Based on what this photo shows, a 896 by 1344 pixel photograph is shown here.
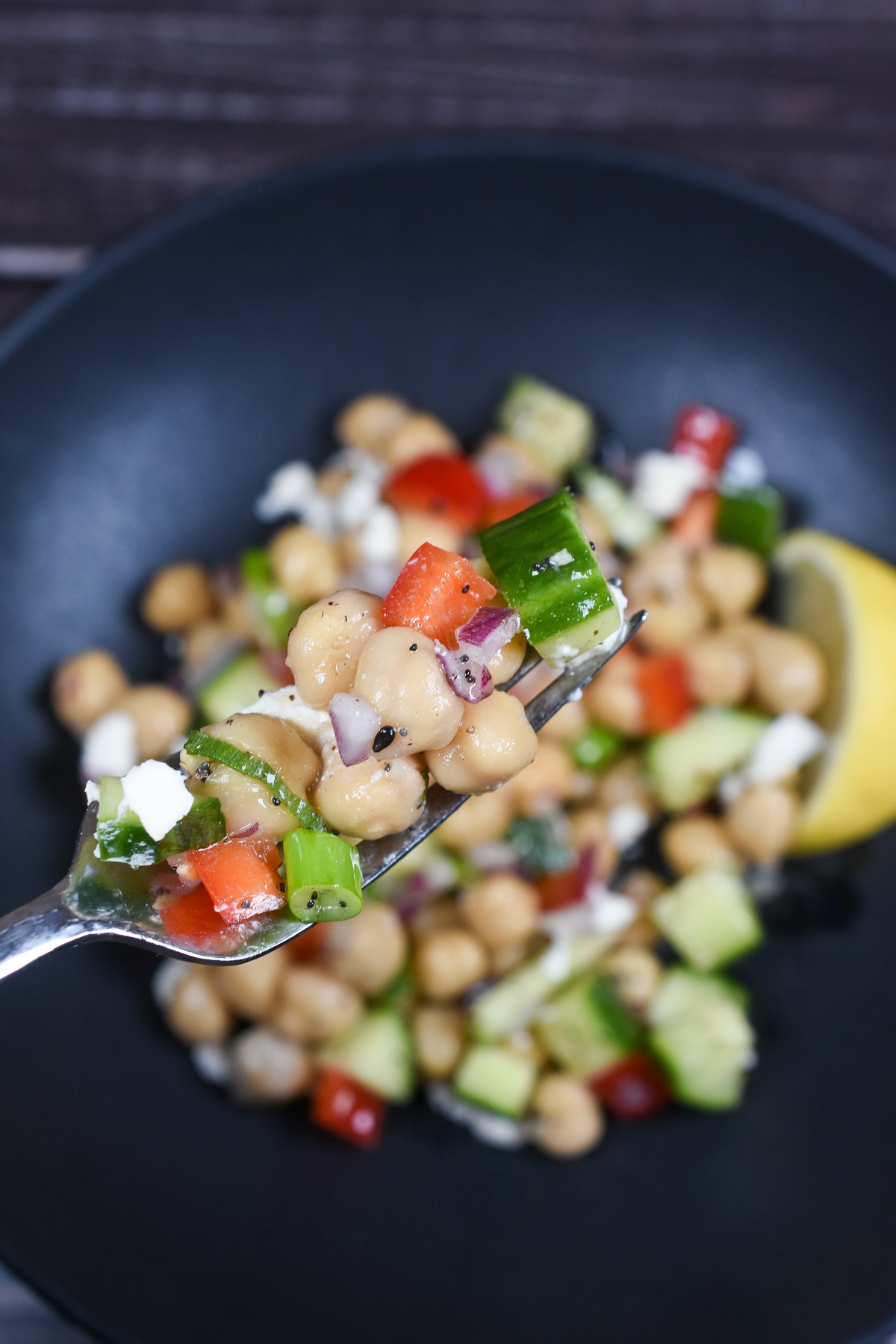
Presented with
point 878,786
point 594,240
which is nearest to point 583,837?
point 878,786

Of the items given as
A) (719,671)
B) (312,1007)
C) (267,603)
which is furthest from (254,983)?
(719,671)

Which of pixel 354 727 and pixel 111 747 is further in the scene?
pixel 111 747

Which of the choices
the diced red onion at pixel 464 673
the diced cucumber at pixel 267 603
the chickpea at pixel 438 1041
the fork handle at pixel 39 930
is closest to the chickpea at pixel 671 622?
the diced cucumber at pixel 267 603

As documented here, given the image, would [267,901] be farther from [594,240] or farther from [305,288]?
[594,240]

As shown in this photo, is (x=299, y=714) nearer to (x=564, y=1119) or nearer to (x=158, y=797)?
(x=158, y=797)

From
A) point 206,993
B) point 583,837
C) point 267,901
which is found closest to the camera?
point 267,901

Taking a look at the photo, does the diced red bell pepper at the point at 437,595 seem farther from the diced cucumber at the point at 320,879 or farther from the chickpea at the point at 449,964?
the chickpea at the point at 449,964
